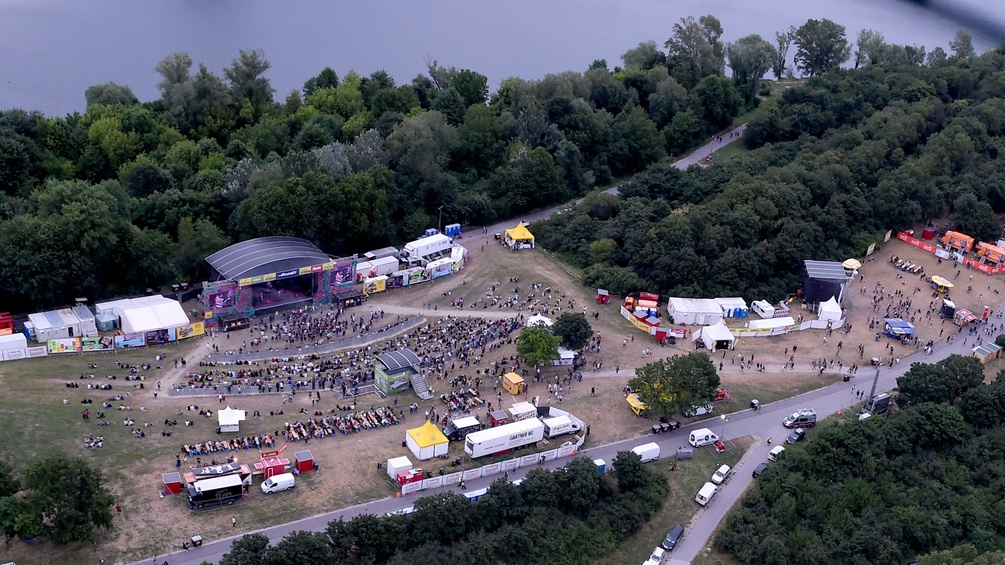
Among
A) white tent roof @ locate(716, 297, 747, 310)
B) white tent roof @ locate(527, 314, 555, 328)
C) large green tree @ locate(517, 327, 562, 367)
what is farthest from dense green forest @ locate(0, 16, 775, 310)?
white tent roof @ locate(716, 297, 747, 310)

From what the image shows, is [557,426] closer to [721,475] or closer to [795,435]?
[721,475]

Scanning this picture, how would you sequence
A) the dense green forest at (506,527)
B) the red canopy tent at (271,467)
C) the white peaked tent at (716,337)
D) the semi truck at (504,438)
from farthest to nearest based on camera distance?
the white peaked tent at (716,337), the semi truck at (504,438), the red canopy tent at (271,467), the dense green forest at (506,527)

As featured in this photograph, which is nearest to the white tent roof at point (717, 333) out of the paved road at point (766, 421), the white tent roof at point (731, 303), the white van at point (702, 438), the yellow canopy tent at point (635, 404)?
the white tent roof at point (731, 303)

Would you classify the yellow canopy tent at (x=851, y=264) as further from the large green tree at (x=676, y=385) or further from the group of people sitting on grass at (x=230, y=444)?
the group of people sitting on grass at (x=230, y=444)

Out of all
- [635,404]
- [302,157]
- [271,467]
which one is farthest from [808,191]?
[271,467]

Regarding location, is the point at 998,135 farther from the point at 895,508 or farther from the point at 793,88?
the point at 895,508
